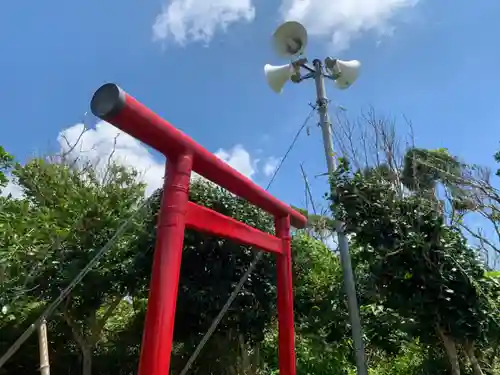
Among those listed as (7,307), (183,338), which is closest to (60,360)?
(183,338)

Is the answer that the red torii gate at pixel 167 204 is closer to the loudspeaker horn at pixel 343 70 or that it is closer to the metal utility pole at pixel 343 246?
the metal utility pole at pixel 343 246

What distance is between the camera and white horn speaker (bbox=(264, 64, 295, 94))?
6.34 metres

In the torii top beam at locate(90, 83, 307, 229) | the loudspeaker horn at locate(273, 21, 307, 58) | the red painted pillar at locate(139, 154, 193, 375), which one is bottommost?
the red painted pillar at locate(139, 154, 193, 375)

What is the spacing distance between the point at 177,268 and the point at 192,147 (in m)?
0.86

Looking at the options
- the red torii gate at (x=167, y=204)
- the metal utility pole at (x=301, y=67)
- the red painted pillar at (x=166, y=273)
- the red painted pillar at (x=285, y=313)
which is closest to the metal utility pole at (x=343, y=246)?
the metal utility pole at (x=301, y=67)

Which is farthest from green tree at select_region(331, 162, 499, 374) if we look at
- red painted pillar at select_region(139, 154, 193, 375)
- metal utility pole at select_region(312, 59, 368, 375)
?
red painted pillar at select_region(139, 154, 193, 375)

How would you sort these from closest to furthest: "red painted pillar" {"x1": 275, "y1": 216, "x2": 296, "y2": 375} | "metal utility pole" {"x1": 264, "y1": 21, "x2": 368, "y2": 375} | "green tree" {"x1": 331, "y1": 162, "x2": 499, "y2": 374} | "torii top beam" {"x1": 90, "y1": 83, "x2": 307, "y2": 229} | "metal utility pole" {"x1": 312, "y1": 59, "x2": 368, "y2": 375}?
"torii top beam" {"x1": 90, "y1": 83, "x2": 307, "y2": 229} < "red painted pillar" {"x1": 275, "y1": 216, "x2": 296, "y2": 375} < "green tree" {"x1": 331, "y1": 162, "x2": 499, "y2": 374} < "metal utility pole" {"x1": 312, "y1": 59, "x2": 368, "y2": 375} < "metal utility pole" {"x1": 264, "y1": 21, "x2": 368, "y2": 375}

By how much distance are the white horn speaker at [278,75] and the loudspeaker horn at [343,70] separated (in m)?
0.54

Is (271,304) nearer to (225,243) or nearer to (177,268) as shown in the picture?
(225,243)

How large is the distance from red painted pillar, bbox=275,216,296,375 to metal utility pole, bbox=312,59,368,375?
946 mm

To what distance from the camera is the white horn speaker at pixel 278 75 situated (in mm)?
6344

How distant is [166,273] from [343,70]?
454cm

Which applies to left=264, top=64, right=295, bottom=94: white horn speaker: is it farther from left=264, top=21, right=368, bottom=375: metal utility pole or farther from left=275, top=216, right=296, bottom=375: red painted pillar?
left=275, top=216, right=296, bottom=375: red painted pillar

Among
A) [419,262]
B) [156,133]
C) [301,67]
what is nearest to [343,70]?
[301,67]
